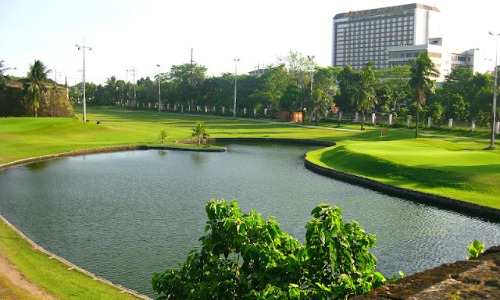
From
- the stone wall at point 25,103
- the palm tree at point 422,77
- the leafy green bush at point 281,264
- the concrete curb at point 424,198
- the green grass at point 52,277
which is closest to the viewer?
the leafy green bush at point 281,264

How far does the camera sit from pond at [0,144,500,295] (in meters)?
25.4

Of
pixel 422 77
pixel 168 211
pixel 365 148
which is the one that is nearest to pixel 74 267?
pixel 168 211

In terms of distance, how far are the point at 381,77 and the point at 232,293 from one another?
5782 inches

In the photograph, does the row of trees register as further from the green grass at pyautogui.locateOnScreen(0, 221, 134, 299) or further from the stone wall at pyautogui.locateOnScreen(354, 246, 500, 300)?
the stone wall at pyautogui.locateOnScreen(354, 246, 500, 300)

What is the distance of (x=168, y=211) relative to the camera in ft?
112

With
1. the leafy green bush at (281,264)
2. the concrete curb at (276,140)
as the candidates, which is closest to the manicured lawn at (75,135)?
the concrete curb at (276,140)

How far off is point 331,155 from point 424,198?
22.9 meters

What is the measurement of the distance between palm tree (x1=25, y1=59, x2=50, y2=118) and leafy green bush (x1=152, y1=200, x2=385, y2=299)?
98.7 m

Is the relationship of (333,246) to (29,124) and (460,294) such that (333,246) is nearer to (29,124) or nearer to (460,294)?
(460,294)

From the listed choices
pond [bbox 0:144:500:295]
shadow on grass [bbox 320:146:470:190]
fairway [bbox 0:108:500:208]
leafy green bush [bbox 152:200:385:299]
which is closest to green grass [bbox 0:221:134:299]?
pond [bbox 0:144:500:295]

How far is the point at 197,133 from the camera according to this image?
72125 millimetres

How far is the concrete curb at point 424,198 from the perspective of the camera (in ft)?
111

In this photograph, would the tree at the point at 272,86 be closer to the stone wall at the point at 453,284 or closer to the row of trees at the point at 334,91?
the row of trees at the point at 334,91

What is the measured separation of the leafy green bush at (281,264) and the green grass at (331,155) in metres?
8.78
